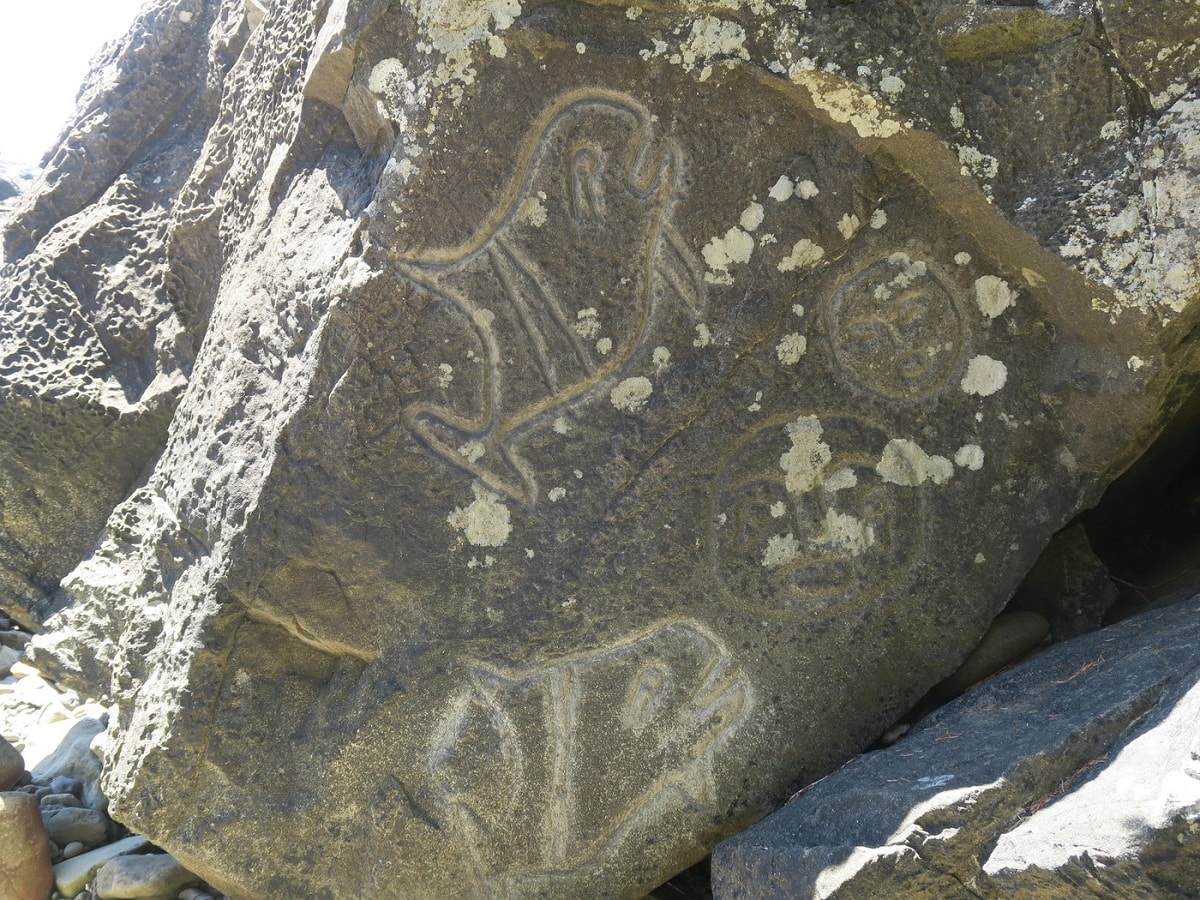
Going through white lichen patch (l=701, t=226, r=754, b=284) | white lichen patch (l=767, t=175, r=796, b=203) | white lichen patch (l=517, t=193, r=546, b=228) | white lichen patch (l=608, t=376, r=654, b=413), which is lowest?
white lichen patch (l=608, t=376, r=654, b=413)

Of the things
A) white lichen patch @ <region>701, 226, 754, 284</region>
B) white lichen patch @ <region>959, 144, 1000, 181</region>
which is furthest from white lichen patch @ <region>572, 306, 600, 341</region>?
white lichen patch @ <region>959, 144, 1000, 181</region>

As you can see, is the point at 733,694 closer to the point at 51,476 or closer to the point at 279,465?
the point at 279,465

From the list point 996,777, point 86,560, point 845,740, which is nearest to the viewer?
point 996,777

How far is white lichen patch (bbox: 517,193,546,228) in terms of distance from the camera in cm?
202

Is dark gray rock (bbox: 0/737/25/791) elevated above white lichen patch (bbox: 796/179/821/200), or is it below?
below

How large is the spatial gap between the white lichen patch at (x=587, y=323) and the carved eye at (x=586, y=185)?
6.6 inches

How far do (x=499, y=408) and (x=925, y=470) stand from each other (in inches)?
32.9

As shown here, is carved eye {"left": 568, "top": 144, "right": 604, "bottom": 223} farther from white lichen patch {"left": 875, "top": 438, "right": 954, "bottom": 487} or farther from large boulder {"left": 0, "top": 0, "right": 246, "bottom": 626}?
large boulder {"left": 0, "top": 0, "right": 246, "bottom": 626}

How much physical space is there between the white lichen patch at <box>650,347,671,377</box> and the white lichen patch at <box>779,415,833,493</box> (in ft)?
0.92

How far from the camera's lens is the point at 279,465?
2.00m

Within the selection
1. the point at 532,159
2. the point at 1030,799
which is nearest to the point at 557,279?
the point at 532,159

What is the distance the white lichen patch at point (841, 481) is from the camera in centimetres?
215

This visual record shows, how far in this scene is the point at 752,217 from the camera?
6.68ft

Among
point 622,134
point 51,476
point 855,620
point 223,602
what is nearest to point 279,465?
point 223,602
